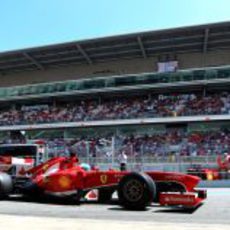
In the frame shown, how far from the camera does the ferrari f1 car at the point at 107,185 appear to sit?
10855 mm

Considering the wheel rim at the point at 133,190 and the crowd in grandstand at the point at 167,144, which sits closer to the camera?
the wheel rim at the point at 133,190

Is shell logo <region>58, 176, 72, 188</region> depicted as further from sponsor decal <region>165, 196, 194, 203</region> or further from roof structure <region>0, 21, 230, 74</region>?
roof structure <region>0, 21, 230, 74</region>

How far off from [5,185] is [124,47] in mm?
29390

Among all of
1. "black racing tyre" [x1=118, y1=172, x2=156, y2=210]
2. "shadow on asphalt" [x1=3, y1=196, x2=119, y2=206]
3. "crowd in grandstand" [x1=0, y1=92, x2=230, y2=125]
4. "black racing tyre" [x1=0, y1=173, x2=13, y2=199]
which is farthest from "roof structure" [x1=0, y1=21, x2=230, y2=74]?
"black racing tyre" [x1=118, y1=172, x2=156, y2=210]

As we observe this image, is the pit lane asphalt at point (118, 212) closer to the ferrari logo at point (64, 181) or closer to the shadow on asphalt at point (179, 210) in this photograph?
the shadow on asphalt at point (179, 210)

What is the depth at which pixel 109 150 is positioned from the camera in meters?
26.3

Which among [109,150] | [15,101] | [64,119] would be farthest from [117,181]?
[15,101]

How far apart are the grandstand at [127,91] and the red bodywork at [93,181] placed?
19320 mm

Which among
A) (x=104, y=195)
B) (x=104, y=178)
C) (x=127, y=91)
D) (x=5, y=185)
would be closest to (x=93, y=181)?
(x=104, y=178)

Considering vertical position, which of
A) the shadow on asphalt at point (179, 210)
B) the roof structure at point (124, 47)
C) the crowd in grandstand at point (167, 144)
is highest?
the roof structure at point (124, 47)

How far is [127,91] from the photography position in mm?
39875

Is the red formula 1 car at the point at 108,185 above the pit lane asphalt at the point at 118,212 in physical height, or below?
above

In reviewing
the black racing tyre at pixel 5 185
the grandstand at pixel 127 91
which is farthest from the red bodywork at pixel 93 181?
the grandstand at pixel 127 91

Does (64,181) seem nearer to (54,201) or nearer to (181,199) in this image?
(54,201)
